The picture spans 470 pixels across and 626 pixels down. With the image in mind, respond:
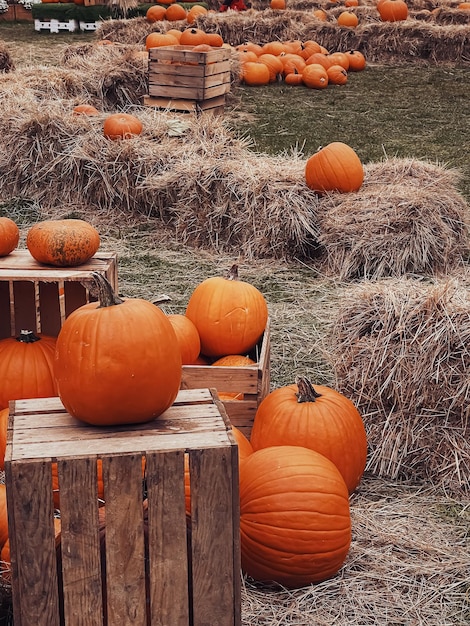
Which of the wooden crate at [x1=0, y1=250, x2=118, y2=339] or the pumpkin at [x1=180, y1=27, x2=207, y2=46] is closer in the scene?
the wooden crate at [x1=0, y1=250, x2=118, y2=339]

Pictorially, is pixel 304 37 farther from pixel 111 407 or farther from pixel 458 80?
pixel 111 407

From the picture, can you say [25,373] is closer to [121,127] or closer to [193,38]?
[121,127]

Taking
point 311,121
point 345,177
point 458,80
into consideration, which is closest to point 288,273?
point 345,177

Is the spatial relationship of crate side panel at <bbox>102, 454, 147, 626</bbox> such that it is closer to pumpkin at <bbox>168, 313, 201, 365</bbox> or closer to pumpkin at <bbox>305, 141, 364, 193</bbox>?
pumpkin at <bbox>168, 313, 201, 365</bbox>

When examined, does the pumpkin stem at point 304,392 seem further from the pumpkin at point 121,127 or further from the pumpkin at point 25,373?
the pumpkin at point 121,127

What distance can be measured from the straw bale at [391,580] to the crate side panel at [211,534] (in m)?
0.53

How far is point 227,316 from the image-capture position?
3.98 metres

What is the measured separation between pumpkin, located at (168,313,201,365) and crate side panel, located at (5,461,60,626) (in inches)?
68.4

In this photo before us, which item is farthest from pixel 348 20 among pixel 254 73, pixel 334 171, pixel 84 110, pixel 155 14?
pixel 334 171

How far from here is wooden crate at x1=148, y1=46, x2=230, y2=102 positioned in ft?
32.3

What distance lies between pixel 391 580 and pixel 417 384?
92 centimetres

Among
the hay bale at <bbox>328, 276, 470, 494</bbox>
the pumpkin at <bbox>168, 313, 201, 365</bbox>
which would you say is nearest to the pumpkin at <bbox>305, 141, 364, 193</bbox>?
the hay bale at <bbox>328, 276, 470, 494</bbox>

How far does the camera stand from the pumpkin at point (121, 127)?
765cm

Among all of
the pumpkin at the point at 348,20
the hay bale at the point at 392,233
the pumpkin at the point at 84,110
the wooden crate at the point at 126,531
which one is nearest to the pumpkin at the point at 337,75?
the pumpkin at the point at 348,20
